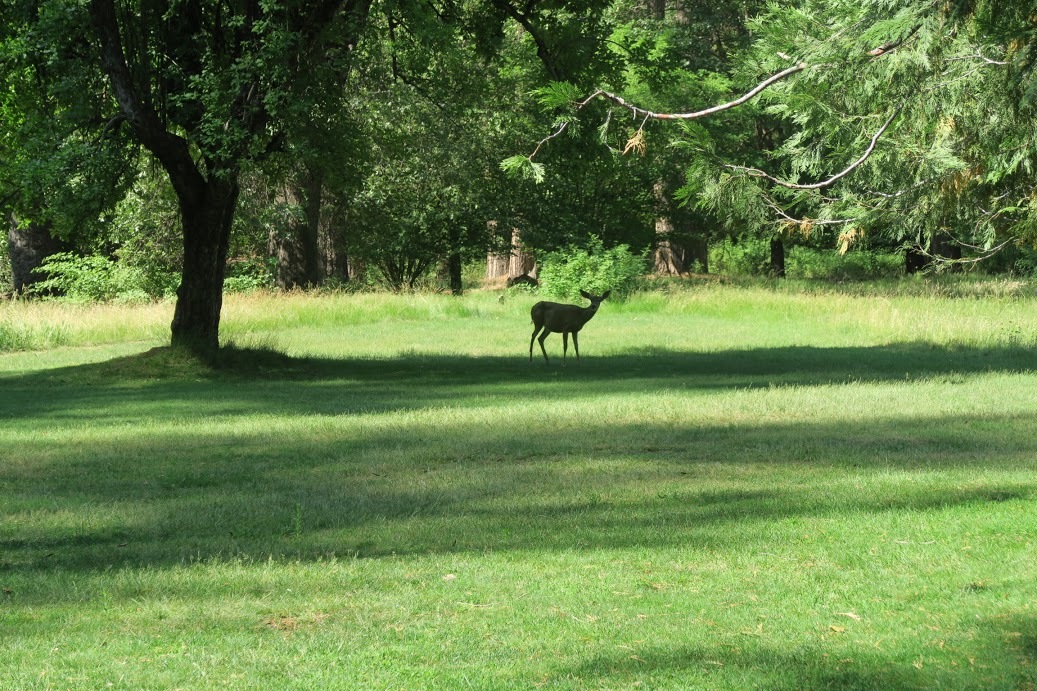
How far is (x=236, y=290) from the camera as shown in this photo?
39.0 metres

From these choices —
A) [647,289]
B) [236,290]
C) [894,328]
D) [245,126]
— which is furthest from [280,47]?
[236,290]

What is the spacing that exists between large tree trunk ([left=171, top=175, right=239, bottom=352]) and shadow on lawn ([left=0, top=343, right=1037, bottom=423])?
476 millimetres

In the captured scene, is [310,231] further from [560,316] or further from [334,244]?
[560,316]

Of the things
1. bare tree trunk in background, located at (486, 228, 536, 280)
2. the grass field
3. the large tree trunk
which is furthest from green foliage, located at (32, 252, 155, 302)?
the grass field

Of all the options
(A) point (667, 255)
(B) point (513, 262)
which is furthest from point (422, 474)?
(A) point (667, 255)

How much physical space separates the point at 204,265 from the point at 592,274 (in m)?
16.6

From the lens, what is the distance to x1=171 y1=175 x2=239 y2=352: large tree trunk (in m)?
19.9

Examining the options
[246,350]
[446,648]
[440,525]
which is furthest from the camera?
[246,350]

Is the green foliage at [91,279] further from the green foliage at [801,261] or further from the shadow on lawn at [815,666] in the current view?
the shadow on lawn at [815,666]

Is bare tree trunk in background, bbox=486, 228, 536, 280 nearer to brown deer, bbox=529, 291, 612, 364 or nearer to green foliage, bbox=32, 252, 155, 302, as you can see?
green foliage, bbox=32, 252, 155, 302

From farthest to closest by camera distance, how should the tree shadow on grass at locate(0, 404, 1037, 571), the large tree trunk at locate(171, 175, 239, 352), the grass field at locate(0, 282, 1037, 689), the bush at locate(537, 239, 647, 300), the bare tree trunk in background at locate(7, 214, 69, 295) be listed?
1. the bare tree trunk in background at locate(7, 214, 69, 295)
2. the bush at locate(537, 239, 647, 300)
3. the large tree trunk at locate(171, 175, 239, 352)
4. the tree shadow on grass at locate(0, 404, 1037, 571)
5. the grass field at locate(0, 282, 1037, 689)

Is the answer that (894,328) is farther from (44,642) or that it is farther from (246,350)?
(44,642)

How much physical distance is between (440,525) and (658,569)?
5.89 feet

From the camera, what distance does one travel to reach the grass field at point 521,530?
573cm
